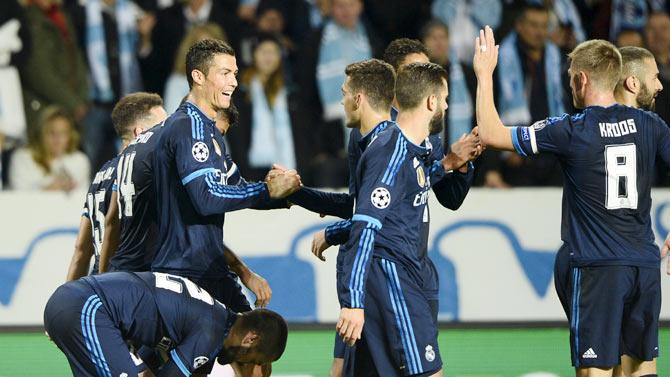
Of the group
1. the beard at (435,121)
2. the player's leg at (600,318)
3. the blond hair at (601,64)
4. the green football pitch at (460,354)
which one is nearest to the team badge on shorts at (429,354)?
the player's leg at (600,318)

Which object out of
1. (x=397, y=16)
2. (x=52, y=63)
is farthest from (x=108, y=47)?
(x=397, y=16)

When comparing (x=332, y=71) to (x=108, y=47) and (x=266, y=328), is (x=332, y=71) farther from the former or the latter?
(x=266, y=328)

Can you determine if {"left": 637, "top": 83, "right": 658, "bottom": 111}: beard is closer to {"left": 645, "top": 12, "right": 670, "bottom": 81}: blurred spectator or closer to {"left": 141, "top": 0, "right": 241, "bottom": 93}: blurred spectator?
{"left": 645, "top": 12, "right": 670, "bottom": 81}: blurred spectator

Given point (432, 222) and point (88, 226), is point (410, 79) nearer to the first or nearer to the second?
point (88, 226)

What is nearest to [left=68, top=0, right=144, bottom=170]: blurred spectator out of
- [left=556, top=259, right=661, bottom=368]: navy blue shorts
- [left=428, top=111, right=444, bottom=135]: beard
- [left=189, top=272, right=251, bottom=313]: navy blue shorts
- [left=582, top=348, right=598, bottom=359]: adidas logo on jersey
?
[left=189, top=272, right=251, bottom=313]: navy blue shorts

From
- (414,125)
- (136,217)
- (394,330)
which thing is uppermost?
(414,125)

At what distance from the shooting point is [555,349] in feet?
27.8

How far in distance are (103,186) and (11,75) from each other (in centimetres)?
425

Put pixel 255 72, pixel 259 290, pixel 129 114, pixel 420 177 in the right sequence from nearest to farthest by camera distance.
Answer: pixel 420 177 → pixel 259 290 → pixel 129 114 → pixel 255 72

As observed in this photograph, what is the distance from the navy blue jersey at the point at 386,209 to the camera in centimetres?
484

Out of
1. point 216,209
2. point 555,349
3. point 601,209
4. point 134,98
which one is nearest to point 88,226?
point 134,98

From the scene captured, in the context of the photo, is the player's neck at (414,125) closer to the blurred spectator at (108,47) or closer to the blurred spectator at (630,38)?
the blurred spectator at (108,47)

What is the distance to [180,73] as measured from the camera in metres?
9.96

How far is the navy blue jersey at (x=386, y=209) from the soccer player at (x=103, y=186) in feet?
5.11
